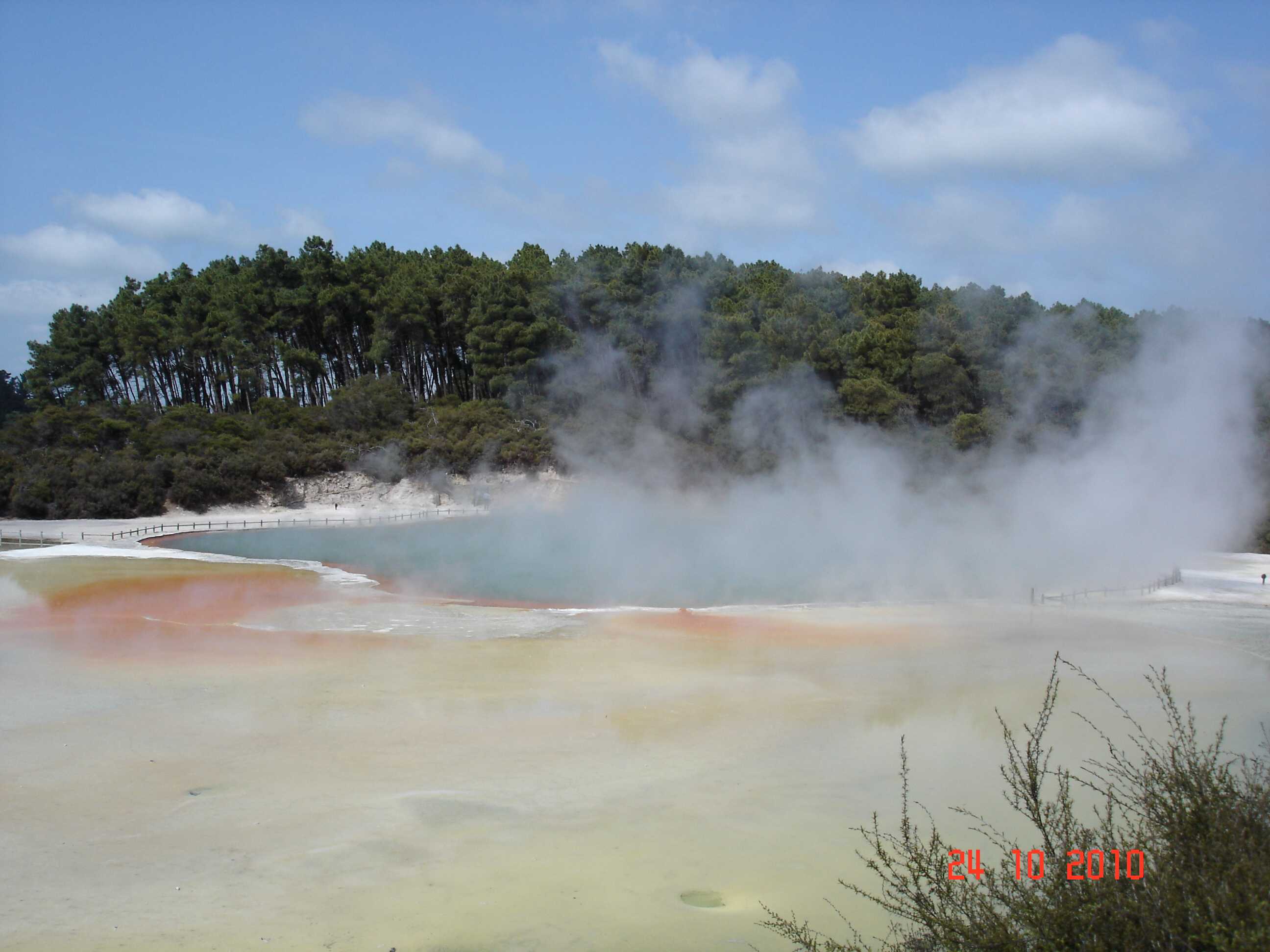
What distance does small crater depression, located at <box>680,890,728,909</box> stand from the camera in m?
5.48

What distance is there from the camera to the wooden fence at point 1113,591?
52.5ft

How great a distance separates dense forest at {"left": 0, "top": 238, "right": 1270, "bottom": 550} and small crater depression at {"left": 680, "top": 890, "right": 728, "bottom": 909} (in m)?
17.8

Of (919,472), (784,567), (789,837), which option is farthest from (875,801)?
(919,472)

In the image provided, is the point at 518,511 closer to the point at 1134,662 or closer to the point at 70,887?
the point at 1134,662

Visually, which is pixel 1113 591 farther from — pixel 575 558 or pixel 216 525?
pixel 216 525

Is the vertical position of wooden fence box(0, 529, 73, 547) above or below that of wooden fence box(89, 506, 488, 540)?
above

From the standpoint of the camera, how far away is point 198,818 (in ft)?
21.9

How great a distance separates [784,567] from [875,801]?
45.0 ft

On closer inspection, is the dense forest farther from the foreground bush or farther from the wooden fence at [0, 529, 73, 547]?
the foreground bush

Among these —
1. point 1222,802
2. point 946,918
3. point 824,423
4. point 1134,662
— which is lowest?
point 1134,662

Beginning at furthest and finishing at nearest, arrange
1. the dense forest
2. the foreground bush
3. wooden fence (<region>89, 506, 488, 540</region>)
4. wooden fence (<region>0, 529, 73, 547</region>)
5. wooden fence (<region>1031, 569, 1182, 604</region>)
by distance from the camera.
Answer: the dense forest < wooden fence (<region>89, 506, 488, 540</region>) < wooden fence (<region>0, 529, 73, 547</region>) < wooden fence (<region>1031, 569, 1182, 604</region>) < the foreground bush

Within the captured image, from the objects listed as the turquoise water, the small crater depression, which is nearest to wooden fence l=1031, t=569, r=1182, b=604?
the turquoise water

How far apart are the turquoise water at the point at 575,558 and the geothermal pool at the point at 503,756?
2648 mm

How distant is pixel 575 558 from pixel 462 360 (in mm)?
26804
